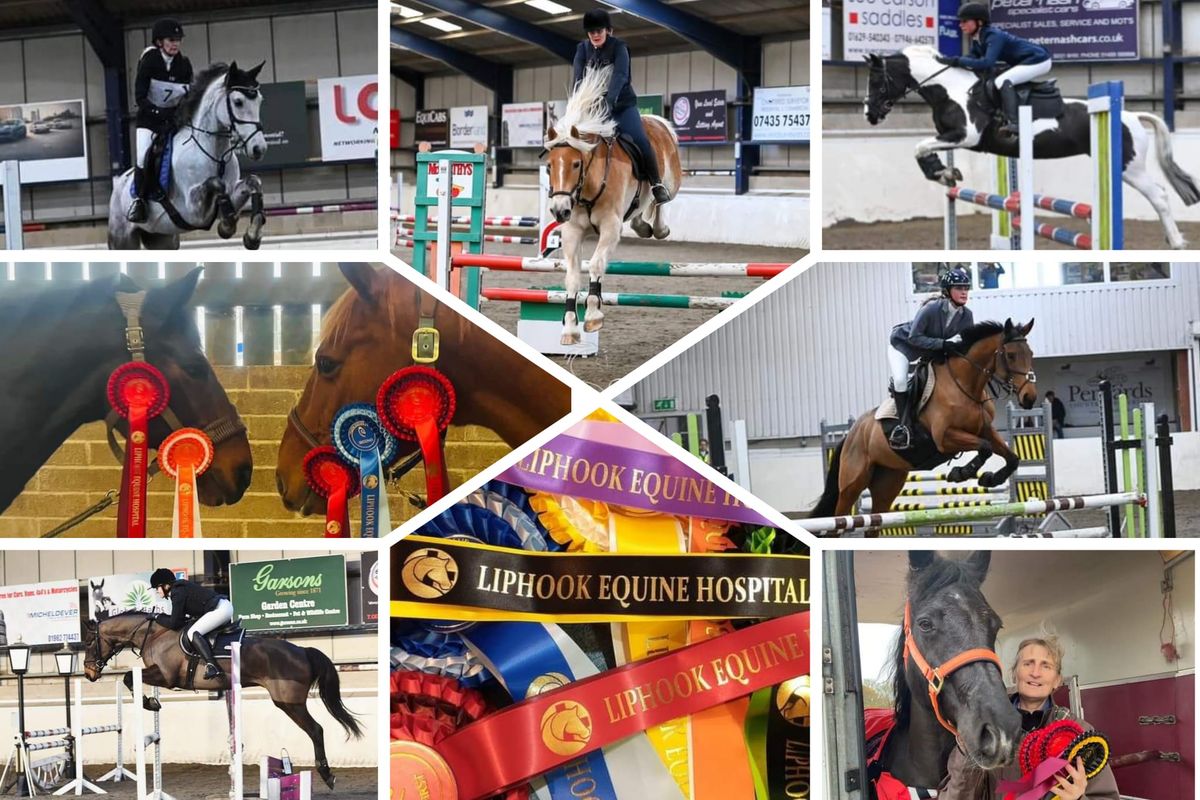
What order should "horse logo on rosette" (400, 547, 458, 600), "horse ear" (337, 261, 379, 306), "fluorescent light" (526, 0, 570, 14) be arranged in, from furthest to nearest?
"horse ear" (337, 261, 379, 306)
"horse logo on rosette" (400, 547, 458, 600)
"fluorescent light" (526, 0, 570, 14)

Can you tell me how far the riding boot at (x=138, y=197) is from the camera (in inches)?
112

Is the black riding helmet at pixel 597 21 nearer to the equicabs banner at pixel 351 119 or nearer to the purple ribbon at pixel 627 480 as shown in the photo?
the equicabs banner at pixel 351 119

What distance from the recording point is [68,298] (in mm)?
2822

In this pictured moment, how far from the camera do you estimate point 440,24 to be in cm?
262

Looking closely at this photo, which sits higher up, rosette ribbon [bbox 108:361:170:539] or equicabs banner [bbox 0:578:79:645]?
rosette ribbon [bbox 108:361:170:539]

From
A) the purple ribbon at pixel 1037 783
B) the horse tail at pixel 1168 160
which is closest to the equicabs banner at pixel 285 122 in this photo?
the horse tail at pixel 1168 160

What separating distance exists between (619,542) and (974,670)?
0.81 m

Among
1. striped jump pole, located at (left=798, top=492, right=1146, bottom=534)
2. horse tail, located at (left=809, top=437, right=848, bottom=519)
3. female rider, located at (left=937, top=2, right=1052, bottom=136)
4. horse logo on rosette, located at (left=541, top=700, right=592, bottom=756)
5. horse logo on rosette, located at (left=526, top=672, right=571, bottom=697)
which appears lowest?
horse logo on rosette, located at (left=541, top=700, right=592, bottom=756)

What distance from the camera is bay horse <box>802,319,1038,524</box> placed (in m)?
2.75

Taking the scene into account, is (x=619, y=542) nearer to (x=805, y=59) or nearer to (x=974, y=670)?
(x=974, y=670)

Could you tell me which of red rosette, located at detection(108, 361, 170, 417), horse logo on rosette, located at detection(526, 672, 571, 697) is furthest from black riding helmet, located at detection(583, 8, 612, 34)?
horse logo on rosette, located at detection(526, 672, 571, 697)

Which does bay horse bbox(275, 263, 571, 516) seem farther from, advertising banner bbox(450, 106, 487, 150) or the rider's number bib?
the rider's number bib

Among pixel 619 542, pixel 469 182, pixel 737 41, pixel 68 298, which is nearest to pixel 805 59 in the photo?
pixel 737 41

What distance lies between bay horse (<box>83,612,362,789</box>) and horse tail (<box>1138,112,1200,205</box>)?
→ 2176 millimetres
